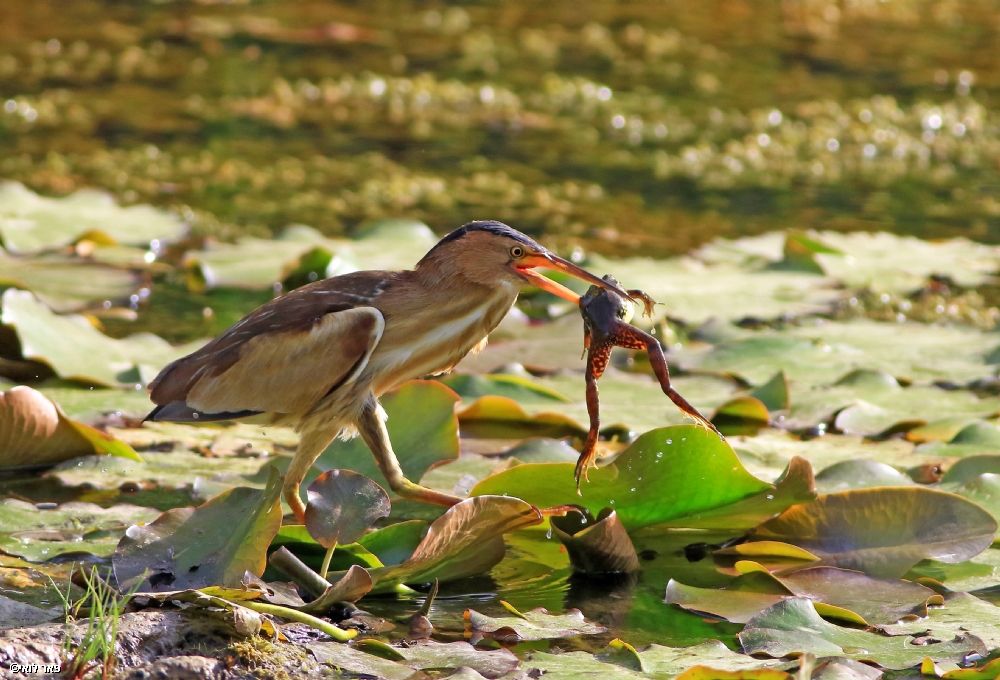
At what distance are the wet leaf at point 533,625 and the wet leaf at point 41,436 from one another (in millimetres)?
1290

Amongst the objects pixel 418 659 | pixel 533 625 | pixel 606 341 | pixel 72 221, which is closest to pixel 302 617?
pixel 418 659

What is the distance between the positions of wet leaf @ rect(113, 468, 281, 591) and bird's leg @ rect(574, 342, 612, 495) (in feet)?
2.25

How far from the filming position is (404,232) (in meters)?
5.77

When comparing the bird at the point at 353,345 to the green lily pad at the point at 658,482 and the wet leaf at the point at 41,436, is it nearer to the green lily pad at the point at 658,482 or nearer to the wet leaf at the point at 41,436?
the green lily pad at the point at 658,482

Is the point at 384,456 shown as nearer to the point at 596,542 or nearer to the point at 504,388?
the point at 596,542

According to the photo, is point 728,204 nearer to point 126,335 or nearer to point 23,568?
point 126,335

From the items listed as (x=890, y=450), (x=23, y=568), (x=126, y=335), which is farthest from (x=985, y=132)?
(x=23, y=568)

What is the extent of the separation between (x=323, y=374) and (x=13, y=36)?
8.59 metres

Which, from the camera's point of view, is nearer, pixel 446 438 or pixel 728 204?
pixel 446 438

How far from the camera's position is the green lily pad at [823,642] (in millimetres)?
2729

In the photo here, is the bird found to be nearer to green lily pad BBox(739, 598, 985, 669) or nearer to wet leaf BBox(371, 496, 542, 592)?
wet leaf BBox(371, 496, 542, 592)

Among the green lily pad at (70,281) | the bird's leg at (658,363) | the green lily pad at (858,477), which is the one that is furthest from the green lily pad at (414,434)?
the green lily pad at (70,281)

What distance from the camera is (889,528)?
319 cm

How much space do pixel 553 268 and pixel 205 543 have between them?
1.04 metres
